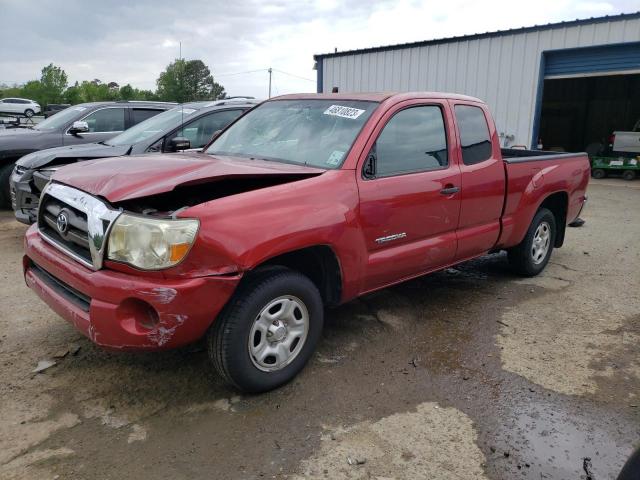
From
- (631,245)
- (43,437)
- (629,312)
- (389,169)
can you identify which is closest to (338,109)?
(389,169)

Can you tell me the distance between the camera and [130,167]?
3.19 m

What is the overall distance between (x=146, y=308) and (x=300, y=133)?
1.77 m

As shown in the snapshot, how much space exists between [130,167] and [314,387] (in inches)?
68.4

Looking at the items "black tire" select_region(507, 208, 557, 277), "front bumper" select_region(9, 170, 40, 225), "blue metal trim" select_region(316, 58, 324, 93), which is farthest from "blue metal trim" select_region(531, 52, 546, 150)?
"front bumper" select_region(9, 170, 40, 225)

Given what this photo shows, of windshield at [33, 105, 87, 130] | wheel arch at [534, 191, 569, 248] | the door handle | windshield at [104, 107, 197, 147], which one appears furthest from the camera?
windshield at [33, 105, 87, 130]

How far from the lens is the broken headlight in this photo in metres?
2.66

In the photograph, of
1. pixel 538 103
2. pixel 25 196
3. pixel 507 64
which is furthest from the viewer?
pixel 507 64

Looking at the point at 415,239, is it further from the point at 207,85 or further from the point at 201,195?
the point at 207,85

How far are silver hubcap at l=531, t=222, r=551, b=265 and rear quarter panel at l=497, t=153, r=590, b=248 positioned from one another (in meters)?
0.34

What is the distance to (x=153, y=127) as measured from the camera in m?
6.75

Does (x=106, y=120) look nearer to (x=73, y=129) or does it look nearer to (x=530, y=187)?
(x=73, y=129)

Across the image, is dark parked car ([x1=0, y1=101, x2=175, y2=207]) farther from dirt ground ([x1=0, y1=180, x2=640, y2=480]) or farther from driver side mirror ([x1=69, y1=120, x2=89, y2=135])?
dirt ground ([x1=0, y1=180, x2=640, y2=480])

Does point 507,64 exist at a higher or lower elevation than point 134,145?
higher

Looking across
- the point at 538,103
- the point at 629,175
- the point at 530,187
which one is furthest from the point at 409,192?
the point at 629,175
